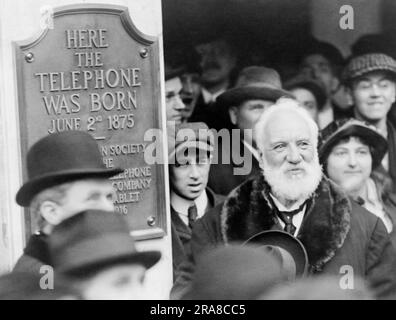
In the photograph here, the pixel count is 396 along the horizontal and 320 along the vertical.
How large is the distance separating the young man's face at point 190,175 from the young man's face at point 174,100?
0.23 meters

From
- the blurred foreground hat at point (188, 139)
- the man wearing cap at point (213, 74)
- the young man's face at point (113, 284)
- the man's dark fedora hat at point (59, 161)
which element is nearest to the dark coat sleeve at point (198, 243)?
the young man's face at point (113, 284)

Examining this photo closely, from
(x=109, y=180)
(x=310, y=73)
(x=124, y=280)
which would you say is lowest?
(x=124, y=280)

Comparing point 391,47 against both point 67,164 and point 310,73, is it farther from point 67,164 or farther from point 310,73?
point 67,164

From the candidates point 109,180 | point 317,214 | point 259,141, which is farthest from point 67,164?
point 317,214

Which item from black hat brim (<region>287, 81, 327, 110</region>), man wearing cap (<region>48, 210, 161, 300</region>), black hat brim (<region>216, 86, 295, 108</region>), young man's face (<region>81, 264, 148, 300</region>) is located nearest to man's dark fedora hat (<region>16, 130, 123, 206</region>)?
man wearing cap (<region>48, 210, 161, 300</region>)

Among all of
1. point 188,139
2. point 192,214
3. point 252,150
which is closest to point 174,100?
point 188,139

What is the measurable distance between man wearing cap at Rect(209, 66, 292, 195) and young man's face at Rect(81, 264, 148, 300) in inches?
26.6

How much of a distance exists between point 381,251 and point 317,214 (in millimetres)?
414

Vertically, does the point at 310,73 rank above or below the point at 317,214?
above

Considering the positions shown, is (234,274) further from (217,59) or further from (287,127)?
(217,59)

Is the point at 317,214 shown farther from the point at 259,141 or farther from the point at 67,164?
the point at 67,164

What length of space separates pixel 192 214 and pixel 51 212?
2.59 feet

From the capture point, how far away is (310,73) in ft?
18.9

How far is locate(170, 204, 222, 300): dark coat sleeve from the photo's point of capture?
579 centimetres
